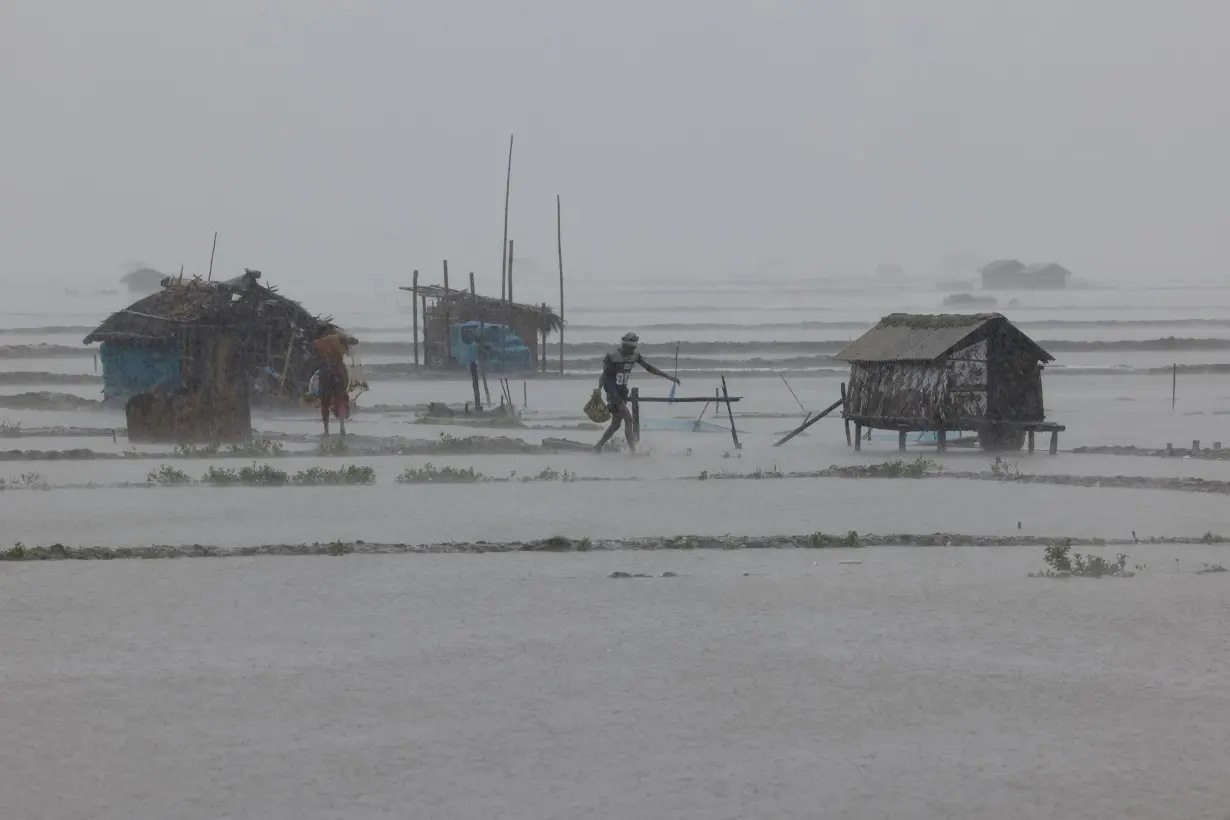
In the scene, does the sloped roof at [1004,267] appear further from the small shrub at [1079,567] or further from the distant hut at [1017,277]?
the small shrub at [1079,567]

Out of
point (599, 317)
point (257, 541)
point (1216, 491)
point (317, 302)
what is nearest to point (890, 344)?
point (1216, 491)

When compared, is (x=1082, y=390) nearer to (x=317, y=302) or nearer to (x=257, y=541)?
(x=257, y=541)

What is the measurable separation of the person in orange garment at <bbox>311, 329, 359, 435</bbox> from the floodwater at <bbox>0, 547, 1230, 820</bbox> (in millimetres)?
13078

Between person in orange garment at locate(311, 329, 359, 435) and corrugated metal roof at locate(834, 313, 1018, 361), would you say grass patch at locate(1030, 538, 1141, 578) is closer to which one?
corrugated metal roof at locate(834, 313, 1018, 361)

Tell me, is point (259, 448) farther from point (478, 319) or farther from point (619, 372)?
point (478, 319)

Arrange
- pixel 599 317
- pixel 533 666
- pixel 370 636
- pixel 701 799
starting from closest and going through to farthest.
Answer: pixel 701 799
pixel 533 666
pixel 370 636
pixel 599 317

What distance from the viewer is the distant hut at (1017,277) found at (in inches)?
6777

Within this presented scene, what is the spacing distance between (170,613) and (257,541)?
398 centimetres

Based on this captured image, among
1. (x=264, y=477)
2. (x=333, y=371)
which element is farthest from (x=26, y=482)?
(x=333, y=371)

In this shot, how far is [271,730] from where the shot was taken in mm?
8266

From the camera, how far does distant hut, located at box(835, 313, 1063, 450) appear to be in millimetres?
26516

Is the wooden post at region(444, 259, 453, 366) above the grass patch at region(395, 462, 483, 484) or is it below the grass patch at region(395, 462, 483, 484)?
above

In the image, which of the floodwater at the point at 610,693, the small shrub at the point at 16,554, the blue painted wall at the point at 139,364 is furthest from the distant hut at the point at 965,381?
the blue painted wall at the point at 139,364

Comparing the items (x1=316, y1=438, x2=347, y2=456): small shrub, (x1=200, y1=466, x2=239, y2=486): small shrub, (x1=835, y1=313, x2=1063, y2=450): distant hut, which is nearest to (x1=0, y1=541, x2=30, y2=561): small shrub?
(x1=200, y1=466, x2=239, y2=486): small shrub
